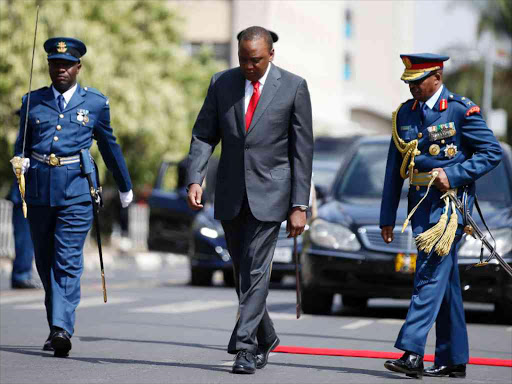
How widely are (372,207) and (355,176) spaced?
752 mm

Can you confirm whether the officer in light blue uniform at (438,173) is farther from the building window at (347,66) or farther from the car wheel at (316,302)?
the building window at (347,66)

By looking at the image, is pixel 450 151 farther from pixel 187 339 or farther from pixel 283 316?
pixel 283 316

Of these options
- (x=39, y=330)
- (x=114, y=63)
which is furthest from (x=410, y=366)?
(x=114, y=63)

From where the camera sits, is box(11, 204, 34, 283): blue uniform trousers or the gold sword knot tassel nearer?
the gold sword knot tassel

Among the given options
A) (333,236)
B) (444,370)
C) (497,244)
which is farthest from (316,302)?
(444,370)

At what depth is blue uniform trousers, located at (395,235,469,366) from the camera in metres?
7.39

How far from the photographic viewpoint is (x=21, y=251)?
15.2 metres

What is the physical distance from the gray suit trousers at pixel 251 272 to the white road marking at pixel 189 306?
185 inches

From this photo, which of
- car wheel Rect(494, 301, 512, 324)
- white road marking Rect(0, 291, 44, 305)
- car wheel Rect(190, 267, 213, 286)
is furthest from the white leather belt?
car wheel Rect(190, 267, 213, 286)

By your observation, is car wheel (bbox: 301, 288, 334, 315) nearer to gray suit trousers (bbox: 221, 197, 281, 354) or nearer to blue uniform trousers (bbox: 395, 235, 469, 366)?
gray suit trousers (bbox: 221, 197, 281, 354)

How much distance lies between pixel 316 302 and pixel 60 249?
436cm

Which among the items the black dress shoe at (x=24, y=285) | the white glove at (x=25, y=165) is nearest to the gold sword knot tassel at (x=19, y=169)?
the white glove at (x=25, y=165)

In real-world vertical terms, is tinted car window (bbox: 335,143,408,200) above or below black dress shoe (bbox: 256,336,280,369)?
above

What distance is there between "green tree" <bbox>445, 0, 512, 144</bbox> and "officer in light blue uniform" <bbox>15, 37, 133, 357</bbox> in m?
42.7
